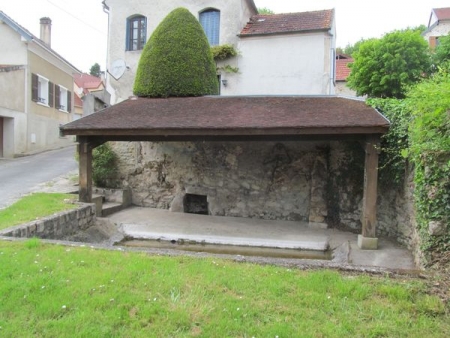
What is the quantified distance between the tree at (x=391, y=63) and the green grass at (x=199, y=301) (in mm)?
12002

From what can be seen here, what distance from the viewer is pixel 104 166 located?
34.7 ft

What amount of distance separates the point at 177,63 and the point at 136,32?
5198mm

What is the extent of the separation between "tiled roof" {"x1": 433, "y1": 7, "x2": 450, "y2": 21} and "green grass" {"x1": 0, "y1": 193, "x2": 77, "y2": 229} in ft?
93.0

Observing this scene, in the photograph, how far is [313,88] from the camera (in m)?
12.3

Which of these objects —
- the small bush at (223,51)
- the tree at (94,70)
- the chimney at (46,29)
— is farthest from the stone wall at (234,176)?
the tree at (94,70)

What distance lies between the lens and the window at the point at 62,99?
1891 cm

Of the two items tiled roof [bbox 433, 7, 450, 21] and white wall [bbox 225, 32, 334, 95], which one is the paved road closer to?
white wall [bbox 225, 32, 334, 95]

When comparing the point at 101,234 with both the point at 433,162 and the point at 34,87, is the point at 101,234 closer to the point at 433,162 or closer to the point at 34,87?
the point at 433,162

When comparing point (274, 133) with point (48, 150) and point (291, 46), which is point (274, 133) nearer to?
point (291, 46)

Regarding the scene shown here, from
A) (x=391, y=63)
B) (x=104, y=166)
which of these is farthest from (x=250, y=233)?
(x=391, y=63)

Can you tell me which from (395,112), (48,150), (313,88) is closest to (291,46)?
(313,88)

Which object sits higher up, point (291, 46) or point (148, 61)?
point (291, 46)

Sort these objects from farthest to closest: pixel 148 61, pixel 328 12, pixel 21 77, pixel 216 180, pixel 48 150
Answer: pixel 48 150, pixel 21 77, pixel 328 12, pixel 148 61, pixel 216 180

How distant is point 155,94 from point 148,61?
3.85 ft
